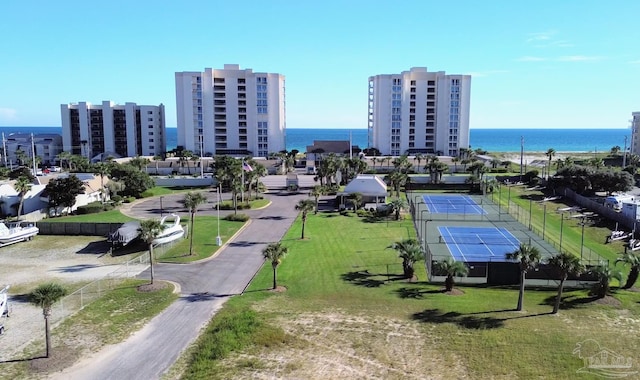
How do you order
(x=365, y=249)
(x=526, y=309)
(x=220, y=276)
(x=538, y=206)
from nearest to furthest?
(x=526, y=309)
(x=220, y=276)
(x=365, y=249)
(x=538, y=206)

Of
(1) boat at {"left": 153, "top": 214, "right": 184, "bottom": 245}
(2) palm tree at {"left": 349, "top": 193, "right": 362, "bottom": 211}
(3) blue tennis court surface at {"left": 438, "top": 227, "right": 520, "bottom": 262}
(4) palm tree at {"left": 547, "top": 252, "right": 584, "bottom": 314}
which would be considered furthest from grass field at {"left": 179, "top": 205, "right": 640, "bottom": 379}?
(2) palm tree at {"left": 349, "top": 193, "right": 362, "bottom": 211}

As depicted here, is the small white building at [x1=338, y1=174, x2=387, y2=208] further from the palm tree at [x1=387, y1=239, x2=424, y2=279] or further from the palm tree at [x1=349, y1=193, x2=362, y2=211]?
the palm tree at [x1=387, y1=239, x2=424, y2=279]

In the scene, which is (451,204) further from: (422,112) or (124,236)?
(422,112)

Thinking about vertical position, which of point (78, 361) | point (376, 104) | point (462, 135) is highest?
point (376, 104)

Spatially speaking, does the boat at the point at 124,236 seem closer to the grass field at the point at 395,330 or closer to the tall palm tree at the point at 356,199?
the grass field at the point at 395,330

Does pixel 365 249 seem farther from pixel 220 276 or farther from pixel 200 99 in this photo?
pixel 200 99

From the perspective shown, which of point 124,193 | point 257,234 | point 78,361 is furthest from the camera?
point 124,193

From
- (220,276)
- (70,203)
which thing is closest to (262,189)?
(70,203)
